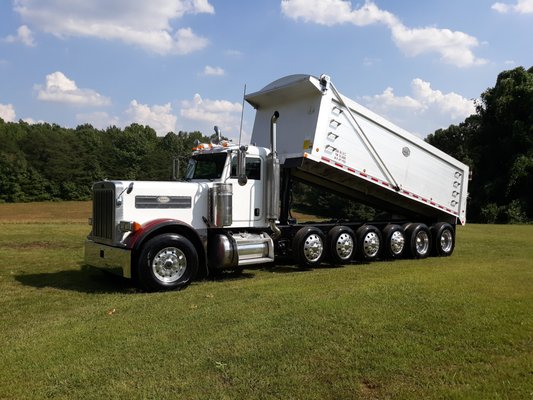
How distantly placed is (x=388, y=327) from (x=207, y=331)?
2.04m

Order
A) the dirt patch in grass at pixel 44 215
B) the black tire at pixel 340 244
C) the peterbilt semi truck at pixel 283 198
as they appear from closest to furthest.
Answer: the peterbilt semi truck at pixel 283 198 < the black tire at pixel 340 244 < the dirt patch in grass at pixel 44 215

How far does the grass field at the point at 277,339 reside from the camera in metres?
3.93

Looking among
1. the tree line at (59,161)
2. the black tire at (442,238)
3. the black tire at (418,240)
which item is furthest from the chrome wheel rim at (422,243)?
the tree line at (59,161)

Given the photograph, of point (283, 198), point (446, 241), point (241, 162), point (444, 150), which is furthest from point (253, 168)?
point (444, 150)

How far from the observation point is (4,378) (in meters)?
4.14

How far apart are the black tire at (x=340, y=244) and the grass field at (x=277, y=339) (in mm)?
2003

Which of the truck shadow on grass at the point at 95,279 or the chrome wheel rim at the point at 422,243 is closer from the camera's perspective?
the truck shadow on grass at the point at 95,279

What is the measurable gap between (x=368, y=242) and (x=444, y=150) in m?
40.9

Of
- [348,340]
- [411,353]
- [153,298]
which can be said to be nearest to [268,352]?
[348,340]

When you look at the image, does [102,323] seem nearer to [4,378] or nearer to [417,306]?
[4,378]

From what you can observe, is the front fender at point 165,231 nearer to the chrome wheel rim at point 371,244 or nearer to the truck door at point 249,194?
the truck door at point 249,194

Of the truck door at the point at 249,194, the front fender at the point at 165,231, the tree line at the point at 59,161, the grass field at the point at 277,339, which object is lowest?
the grass field at the point at 277,339

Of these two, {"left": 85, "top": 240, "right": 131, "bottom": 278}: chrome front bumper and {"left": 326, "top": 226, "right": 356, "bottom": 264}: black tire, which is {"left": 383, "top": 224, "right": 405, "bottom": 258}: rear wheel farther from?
{"left": 85, "top": 240, "right": 131, "bottom": 278}: chrome front bumper

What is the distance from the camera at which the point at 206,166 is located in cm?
972
